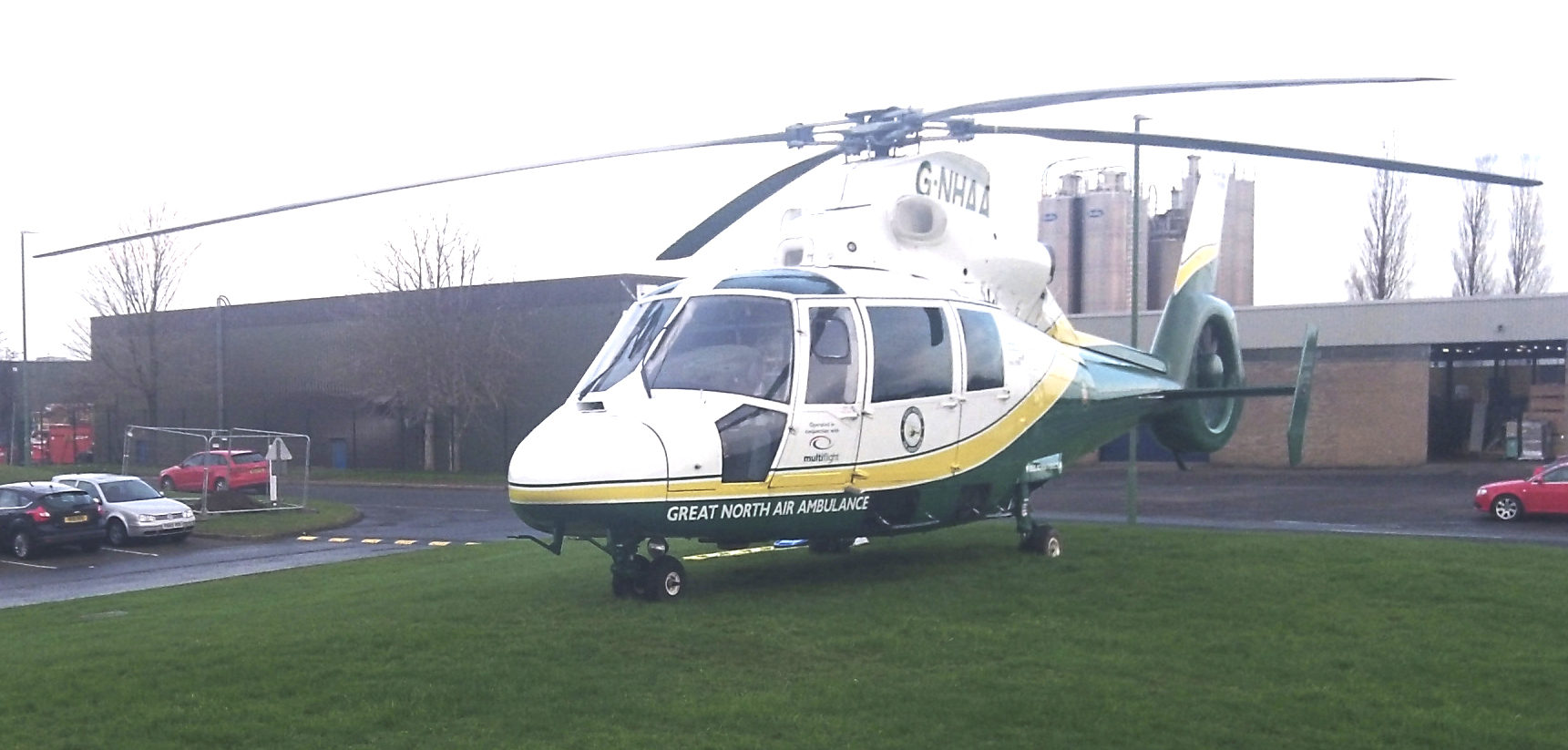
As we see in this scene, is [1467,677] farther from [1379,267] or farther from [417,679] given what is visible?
[1379,267]

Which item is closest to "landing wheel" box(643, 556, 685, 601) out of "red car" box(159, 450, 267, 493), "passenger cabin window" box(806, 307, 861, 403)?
"passenger cabin window" box(806, 307, 861, 403)

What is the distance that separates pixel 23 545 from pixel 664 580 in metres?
19.5

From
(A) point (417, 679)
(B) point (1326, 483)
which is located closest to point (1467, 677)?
(A) point (417, 679)

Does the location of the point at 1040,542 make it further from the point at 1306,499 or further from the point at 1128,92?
the point at 1306,499

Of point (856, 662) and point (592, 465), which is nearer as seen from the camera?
point (856, 662)

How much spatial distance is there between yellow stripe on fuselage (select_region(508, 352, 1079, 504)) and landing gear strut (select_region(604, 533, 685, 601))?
75cm

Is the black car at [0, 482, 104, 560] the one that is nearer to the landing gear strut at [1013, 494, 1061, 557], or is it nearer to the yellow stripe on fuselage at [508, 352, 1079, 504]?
the yellow stripe on fuselage at [508, 352, 1079, 504]

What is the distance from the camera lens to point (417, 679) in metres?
8.21

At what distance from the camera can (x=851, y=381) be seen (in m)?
11.0

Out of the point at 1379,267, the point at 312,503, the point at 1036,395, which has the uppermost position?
the point at 1379,267

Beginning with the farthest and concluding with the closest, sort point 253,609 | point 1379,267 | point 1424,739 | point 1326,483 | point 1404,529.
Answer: point 1379,267
point 1326,483
point 1404,529
point 253,609
point 1424,739

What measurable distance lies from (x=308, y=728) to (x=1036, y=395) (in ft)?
25.9

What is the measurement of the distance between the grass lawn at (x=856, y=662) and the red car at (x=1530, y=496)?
47.7ft

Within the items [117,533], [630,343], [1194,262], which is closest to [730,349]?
[630,343]
